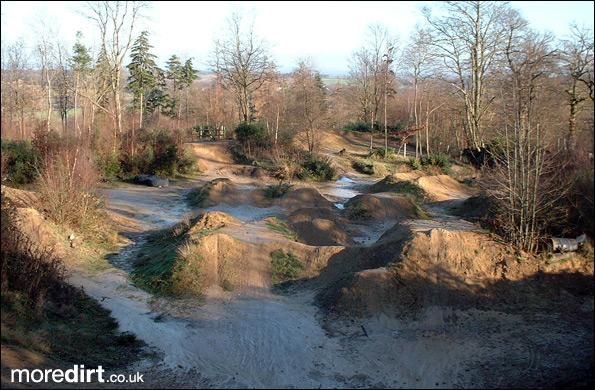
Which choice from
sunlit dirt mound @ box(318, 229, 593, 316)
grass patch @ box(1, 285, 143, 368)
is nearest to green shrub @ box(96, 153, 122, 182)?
grass patch @ box(1, 285, 143, 368)

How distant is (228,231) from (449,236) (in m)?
6.07

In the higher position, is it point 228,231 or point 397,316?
point 228,231

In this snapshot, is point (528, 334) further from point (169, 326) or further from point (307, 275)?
point (169, 326)

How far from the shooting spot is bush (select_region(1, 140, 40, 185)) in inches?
857

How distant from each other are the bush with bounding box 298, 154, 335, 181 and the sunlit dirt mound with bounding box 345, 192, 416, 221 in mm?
9688

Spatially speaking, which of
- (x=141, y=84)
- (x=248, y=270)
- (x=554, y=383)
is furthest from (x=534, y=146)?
(x=141, y=84)

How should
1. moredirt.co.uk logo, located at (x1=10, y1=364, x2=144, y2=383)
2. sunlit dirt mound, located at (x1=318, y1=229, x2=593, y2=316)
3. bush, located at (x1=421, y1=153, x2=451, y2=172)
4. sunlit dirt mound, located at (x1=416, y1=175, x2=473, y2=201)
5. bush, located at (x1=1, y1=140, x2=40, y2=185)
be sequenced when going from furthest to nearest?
bush, located at (x1=421, y1=153, x2=451, y2=172), sunlit dirt mound, located at (x1=416, y1=175, x2=473, y2=201), bush, located at (x1=1, y1=140, x2=40, y2=185), sunlit dirt mound, located at (x1=318, y1=229, x2=593, y2=316), moredirt.co.uk logo, located at (x1=10, y1=364, x2=144, y2=383)

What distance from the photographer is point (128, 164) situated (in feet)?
94.8

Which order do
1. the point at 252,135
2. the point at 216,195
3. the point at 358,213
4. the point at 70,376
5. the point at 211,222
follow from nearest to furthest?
the point at 70,376, the point at 211,222, the point at 358,213, the point at 216,195, the point at 252,135

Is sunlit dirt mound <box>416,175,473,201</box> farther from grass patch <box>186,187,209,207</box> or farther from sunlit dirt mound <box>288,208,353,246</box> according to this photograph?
grass patch <box>186,187,209,207</box>

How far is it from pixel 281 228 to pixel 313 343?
6.91m

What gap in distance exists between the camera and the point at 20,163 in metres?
22.0

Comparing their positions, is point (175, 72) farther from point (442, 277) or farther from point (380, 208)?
point (442, 277)

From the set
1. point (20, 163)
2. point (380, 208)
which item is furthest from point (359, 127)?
point (20, 163)
